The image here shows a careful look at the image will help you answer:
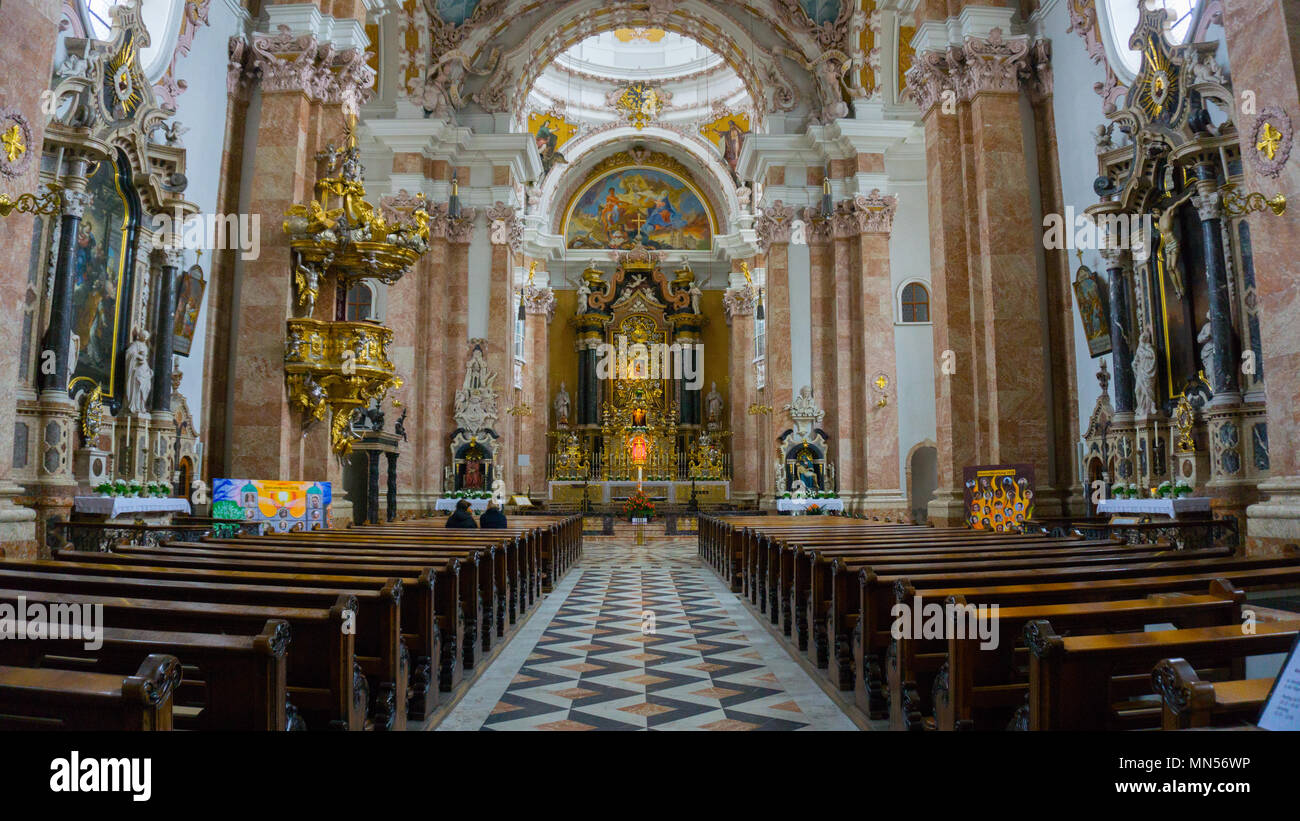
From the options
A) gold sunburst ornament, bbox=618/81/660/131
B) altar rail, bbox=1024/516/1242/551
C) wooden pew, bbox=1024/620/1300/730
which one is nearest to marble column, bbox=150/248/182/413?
wooden pew, bbox=1024/620/1300/730

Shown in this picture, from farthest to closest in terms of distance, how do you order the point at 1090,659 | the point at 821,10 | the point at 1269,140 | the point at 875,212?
the point at 821,10 < the point at 875,212 < the point at 1269,140 < the point at 1090,659

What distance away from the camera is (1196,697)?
1.75 metres

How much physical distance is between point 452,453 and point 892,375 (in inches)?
375

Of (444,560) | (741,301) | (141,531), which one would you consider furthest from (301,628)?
(741,301)

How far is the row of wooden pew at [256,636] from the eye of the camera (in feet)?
6.08

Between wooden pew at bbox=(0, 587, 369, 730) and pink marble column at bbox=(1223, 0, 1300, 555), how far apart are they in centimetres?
568

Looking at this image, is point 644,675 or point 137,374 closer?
point 644,675

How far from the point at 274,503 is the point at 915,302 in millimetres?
13443

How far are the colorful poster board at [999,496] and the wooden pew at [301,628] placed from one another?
733 cm

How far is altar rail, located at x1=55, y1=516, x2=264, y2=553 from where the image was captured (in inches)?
267

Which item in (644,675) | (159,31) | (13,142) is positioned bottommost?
(644,675)

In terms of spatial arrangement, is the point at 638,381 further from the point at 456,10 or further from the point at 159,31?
the point at 159,31
